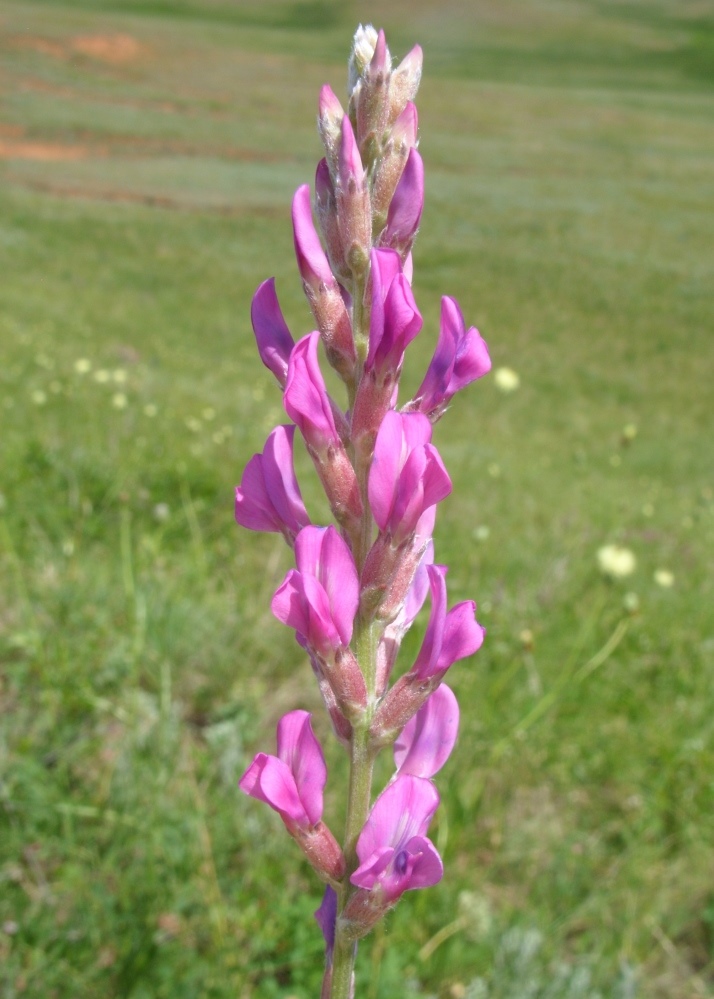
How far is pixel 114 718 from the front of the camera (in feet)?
11.0

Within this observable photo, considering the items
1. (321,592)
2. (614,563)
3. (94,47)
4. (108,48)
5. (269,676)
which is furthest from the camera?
(108,48)

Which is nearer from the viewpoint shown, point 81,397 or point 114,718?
point 114,718

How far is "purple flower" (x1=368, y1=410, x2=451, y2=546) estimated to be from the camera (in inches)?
48.9

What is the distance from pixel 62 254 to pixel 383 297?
18.8 m

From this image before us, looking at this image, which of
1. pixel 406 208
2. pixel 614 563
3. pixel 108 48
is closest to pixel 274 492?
pixel 406 208

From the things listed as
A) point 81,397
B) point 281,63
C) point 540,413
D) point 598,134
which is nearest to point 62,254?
point 540,413

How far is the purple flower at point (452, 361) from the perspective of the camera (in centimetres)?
139

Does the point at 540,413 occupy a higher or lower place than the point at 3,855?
lower

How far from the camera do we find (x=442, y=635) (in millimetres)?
1355

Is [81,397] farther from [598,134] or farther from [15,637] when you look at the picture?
[598,134]

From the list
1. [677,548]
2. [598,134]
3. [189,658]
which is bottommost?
[598,134]

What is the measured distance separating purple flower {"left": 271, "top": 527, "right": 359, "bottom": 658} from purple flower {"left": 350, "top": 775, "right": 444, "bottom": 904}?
0.22 metres

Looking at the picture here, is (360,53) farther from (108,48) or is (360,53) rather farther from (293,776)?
(108,48)

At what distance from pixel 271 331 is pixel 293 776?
0.69 meters
